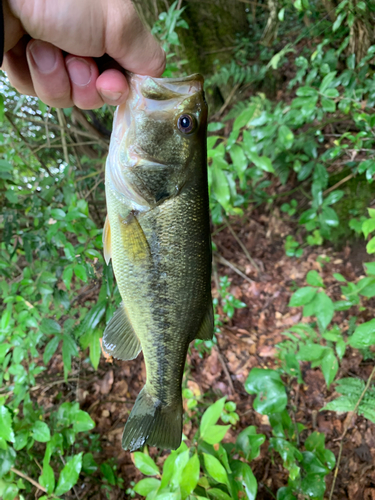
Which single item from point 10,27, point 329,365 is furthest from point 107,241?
point 329,365

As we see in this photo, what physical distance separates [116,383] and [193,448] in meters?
1.86

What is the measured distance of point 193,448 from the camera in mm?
1523

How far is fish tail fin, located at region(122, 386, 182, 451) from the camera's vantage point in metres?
1.32

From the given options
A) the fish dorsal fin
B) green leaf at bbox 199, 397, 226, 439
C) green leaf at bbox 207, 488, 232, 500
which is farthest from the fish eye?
green leaf at bbox 207, 488, 232, 500

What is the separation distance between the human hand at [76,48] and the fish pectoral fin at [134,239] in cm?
48

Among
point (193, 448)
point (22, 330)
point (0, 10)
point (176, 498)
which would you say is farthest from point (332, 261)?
point (0, 10)

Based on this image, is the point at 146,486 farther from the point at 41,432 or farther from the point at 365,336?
the point at 365,336

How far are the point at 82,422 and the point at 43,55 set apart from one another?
2.07 m

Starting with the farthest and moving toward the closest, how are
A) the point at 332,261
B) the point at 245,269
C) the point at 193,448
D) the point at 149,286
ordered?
the point at 245,269 → the point at 332,261 → the point at 193,448 → the point at 149,286

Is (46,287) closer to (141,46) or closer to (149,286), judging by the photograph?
(149,286)

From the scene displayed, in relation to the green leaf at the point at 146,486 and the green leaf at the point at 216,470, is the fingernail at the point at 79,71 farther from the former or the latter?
the green leaf at the point at 146,486

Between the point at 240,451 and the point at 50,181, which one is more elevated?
the point at 50,181

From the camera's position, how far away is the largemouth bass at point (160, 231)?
1.18 meters

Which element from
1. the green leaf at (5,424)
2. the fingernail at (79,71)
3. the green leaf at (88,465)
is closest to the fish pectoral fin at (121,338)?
the green leaf at (5,424)
